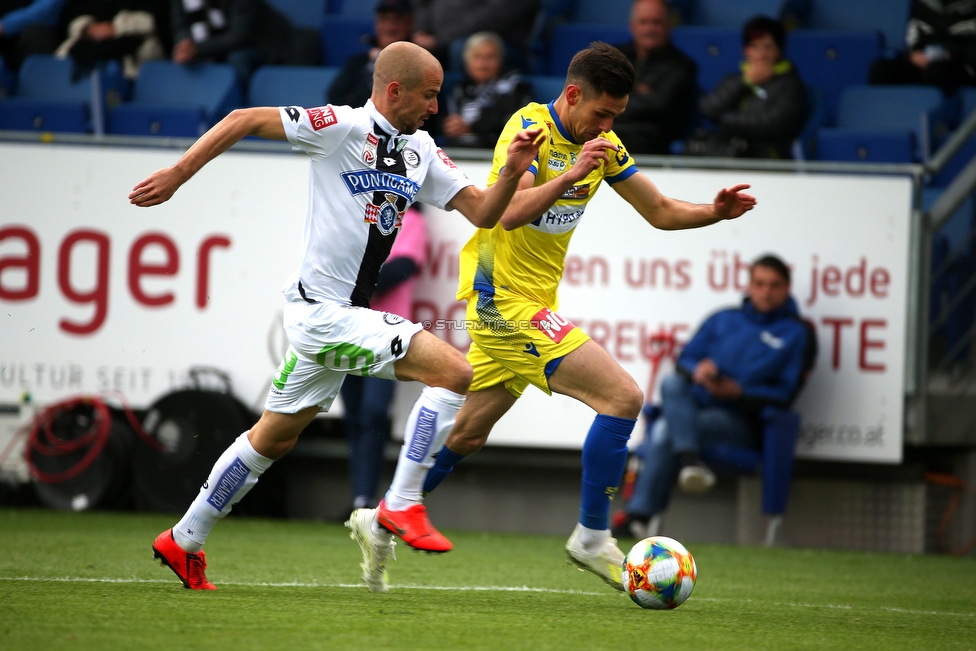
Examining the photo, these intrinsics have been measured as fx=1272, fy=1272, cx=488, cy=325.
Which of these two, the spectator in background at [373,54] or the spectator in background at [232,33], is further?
the spectator in background at [232,33]

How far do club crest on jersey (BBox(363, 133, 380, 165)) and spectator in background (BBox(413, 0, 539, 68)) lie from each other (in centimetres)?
514

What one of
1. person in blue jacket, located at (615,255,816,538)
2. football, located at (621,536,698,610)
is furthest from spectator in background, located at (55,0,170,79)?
football, located at (621,536,698,610)

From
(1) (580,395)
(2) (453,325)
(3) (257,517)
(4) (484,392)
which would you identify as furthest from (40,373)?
(1) (580,395)

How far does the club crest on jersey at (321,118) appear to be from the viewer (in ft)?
15.5

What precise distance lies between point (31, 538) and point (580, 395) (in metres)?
3.52

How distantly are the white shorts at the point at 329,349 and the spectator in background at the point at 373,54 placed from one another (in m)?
5.00

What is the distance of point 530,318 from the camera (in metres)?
5.21

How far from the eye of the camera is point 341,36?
36.2ft

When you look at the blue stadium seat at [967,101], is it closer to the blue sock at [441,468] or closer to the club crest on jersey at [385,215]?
the blue sock at [441,468]

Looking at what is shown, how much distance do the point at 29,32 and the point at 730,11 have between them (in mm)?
6246

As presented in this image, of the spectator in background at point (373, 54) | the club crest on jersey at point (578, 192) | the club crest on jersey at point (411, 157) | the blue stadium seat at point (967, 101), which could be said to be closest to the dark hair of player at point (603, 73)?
the club crest on jersey at point (578, 192)

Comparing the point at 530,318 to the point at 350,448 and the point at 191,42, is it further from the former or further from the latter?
the point at 191,42

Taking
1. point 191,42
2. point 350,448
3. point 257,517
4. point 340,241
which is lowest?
point 257,517

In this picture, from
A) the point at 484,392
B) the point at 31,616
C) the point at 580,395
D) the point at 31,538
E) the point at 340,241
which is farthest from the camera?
the point at 31,538
